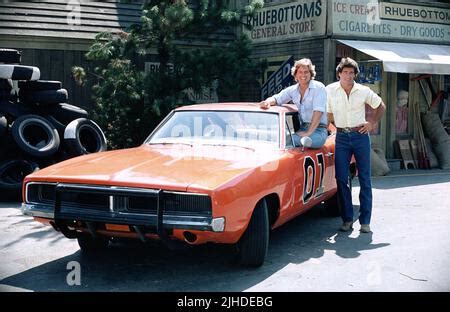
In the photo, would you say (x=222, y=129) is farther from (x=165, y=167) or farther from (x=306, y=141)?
(x=165, y=167)

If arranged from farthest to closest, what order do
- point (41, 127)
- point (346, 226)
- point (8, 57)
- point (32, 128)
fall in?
point (8, 57)
point (32, 128)
point (41, 127)
point (346, 226)

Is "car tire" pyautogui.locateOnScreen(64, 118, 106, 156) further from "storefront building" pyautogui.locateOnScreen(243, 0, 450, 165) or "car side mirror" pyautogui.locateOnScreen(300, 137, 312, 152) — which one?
"storefront building" pyautogui.locateOnScreen(243, 0, 450, 165)

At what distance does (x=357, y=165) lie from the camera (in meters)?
6.17

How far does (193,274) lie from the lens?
4.63 metres

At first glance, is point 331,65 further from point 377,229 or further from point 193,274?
point 193,274

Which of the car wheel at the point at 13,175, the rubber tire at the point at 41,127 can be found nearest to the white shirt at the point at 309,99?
the rubber tire at the point at 41,127

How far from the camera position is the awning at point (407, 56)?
10.9m

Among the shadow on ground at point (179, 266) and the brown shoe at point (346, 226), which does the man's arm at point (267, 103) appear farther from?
the brown shoe at point (346, 226)

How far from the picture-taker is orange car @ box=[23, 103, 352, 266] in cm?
415

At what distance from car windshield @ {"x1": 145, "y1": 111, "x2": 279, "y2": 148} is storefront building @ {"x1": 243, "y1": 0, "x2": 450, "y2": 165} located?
579 cm

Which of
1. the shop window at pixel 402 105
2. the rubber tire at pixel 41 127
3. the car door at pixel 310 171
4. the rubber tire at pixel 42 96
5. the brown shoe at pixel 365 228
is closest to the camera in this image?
the car door at pixel 310 171

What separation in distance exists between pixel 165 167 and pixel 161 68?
693 centimetres

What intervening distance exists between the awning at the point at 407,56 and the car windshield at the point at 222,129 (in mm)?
5759

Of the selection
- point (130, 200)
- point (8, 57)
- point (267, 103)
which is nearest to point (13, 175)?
point (8, 57)
